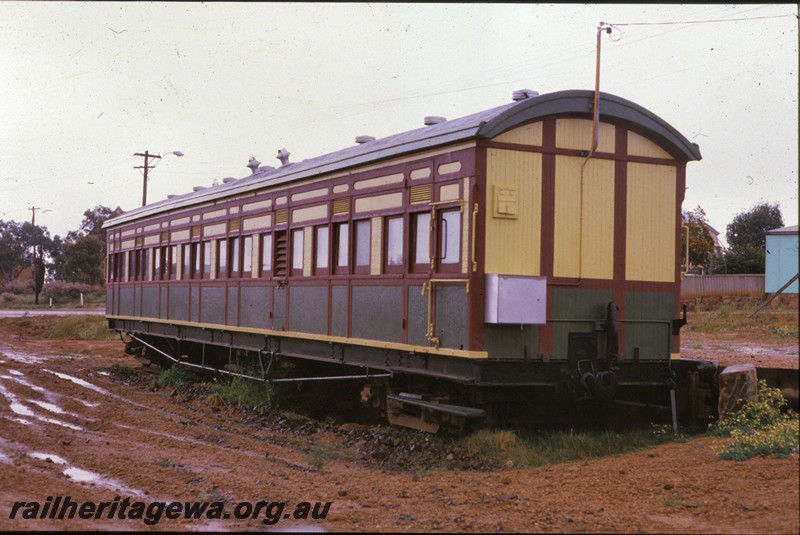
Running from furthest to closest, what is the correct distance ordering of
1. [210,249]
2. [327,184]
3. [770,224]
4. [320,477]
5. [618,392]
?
1. [770,224]
2. [210,249]
3. [327,184]
4. [618,392]
5. [320,477]

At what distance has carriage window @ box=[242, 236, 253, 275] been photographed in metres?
15.0

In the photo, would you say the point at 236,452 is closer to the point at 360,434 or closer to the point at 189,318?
the point at 360,434

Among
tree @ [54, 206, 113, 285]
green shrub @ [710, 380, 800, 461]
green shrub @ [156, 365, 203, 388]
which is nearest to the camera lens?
green shrub @ [710, 380, 800, 461]

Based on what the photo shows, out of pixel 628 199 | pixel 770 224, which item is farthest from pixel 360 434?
pixel 770 224

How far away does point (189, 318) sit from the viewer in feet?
58.1

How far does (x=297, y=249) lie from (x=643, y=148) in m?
5.41

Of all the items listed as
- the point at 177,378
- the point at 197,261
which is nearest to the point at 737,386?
the point at 197,261

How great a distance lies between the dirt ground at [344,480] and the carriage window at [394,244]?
2.11 m

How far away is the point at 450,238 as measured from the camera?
9.88 m

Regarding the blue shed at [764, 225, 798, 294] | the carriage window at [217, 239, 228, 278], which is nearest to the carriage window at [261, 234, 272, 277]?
the carriage window at [217, 239, 228, 278]

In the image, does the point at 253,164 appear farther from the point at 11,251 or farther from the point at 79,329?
the point at 11,251

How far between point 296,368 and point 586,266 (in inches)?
224

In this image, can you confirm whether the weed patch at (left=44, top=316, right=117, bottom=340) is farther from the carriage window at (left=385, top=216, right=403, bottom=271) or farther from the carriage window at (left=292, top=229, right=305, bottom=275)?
the carriage window at (left=385, top=216, right=403, bottom=271)

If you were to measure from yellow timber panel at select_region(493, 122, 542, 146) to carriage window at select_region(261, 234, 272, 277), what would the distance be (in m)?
5.71
